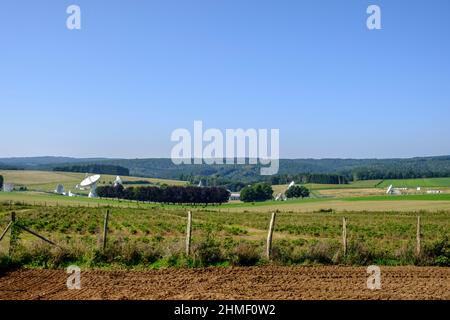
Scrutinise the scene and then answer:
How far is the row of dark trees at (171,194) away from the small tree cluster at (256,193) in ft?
24.3

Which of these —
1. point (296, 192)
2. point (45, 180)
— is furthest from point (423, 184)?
point (45, 180)

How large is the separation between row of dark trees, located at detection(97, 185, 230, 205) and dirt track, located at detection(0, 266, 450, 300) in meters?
85.2

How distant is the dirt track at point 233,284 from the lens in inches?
404

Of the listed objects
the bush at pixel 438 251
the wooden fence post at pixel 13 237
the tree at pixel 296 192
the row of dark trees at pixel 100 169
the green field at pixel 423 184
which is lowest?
the tree at pixel 296 192

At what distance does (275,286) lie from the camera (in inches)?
446

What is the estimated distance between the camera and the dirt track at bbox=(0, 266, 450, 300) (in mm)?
10258

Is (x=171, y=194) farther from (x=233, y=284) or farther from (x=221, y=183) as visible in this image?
(x=233, y=284)

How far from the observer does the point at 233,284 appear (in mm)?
11578

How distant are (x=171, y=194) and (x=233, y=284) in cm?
8839

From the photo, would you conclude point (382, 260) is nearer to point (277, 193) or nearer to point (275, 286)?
point (275, 286)

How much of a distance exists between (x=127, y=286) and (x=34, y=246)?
466 centimetres

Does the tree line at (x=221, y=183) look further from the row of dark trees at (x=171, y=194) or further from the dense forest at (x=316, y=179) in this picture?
the row of dark trees at (x=171, y=194)

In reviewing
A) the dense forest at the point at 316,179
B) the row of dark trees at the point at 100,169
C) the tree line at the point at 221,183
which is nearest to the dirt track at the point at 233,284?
the tree line at the point at 221,183

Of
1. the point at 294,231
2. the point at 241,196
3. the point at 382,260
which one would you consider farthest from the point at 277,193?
the point at 382,260
